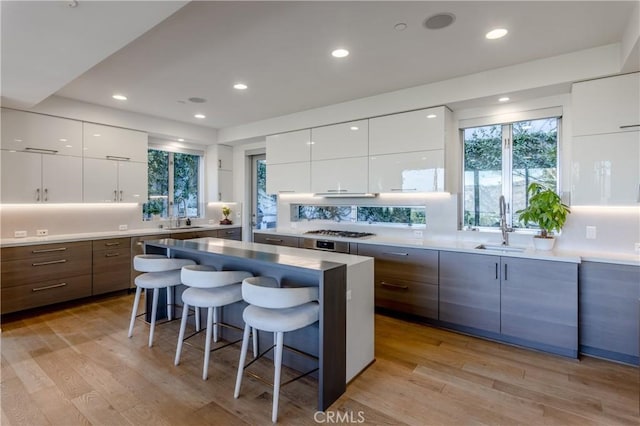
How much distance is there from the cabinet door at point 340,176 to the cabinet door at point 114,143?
8.91 ft

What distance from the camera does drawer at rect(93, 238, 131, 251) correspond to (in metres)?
4.33

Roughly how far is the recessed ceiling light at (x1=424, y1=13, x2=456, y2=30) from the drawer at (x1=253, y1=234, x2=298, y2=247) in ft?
10.1

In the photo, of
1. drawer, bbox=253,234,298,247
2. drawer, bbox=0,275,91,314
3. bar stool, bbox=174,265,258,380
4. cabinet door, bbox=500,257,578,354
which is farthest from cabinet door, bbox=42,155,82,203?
cabinet door, bbox=500,257,578,354

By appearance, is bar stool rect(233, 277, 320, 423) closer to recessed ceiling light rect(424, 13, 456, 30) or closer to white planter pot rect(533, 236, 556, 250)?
recessed ceiling light rect(424, 13, 456, 30)

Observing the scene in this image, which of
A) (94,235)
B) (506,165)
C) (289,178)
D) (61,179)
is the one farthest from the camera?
(289,178)

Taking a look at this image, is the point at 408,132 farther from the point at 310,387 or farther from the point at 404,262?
the point at 310,387

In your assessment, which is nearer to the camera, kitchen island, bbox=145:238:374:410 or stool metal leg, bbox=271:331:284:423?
stool metal leg, bbox=271:331:284:423

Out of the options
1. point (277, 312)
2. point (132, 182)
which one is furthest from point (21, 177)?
point (277, 312)

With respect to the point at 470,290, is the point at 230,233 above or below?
above

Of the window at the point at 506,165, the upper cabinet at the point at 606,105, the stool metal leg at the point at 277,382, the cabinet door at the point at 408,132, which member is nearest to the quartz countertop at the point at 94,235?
the cabinet door at the point at 408,132

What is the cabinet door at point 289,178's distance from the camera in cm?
488

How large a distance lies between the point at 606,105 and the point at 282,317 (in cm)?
328

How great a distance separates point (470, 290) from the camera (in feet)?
10.6

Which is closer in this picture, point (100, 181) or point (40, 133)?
point (40, 133)
